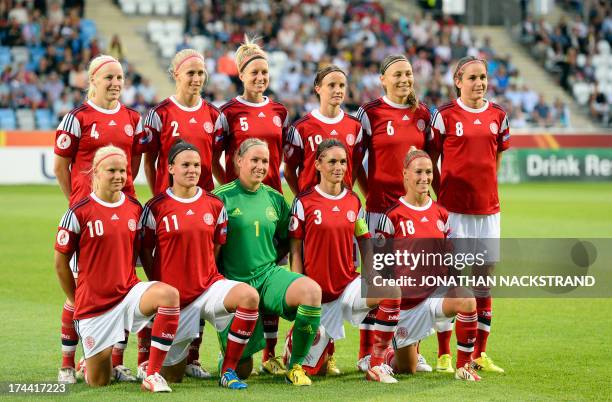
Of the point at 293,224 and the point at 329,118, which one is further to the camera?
the point at 329,118

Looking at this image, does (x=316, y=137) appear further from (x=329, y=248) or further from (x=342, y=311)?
(x=342, y=311)

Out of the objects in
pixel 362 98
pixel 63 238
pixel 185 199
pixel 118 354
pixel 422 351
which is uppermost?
pixel 362 98

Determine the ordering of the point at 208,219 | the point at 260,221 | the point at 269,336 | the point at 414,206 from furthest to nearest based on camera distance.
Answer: the point at 269,336 → the point at 414,206 → the point at 260,221 → the point at 208,219

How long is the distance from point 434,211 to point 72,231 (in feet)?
7.85

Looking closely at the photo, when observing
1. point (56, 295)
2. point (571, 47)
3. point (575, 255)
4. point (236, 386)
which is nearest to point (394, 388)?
point (236, 386)

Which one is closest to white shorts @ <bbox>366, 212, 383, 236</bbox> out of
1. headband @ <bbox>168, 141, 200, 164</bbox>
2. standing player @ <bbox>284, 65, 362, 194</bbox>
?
standing player @ <bbox>284, 65, 362, 194</bbox>

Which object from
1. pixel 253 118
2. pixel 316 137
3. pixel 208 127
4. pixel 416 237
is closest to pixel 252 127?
pixel 253 118

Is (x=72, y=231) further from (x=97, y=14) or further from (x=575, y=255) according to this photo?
(x=97, y=14)

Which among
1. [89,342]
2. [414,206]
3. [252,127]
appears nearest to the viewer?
[89,342]

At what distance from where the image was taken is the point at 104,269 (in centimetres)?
646

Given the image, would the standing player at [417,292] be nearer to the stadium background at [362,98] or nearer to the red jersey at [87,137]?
the stadium background at [362,98]

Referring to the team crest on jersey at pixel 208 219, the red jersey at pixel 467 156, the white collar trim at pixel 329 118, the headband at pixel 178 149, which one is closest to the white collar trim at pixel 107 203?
the headband at pixel 178 149

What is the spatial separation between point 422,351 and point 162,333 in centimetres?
241

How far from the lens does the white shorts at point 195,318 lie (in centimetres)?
654
